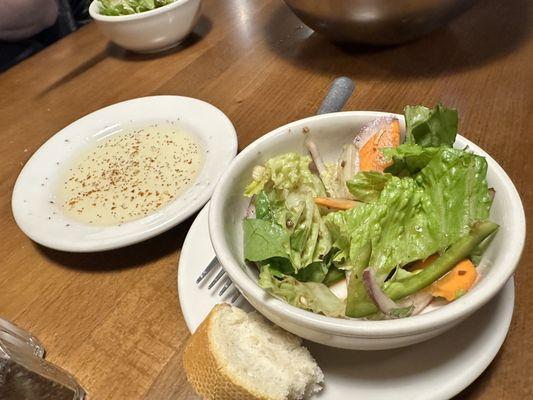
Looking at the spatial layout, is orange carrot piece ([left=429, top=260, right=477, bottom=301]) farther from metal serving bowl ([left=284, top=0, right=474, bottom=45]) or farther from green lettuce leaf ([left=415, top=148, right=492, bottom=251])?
metal serving bowl ([left=284, top=0, right=474, bottom=45])

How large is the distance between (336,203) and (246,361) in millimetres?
274

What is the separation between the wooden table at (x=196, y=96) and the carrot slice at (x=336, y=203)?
305 mm

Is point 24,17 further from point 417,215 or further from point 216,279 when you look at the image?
point 417,215

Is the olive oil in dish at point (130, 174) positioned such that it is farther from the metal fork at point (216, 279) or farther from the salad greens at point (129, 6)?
the salad greens at point (129, 6)

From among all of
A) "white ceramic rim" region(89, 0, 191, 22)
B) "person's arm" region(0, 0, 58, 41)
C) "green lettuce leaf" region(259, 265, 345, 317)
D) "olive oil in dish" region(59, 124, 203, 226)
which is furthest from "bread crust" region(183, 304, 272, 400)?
"person's arm" region(0, 0, 58, 41)

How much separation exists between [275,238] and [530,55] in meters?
1.07

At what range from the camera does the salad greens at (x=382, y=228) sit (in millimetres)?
659

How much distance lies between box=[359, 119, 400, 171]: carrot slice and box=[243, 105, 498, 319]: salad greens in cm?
1

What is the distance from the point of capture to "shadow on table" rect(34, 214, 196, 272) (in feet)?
3.31

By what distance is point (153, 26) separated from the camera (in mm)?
1644

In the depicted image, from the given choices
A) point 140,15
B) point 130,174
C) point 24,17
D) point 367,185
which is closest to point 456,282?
point 367,185

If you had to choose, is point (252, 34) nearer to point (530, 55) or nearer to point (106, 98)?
point (106, 98)

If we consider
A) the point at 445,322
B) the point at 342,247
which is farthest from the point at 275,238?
the point at 445,322

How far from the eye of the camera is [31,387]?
77 centimetres
